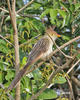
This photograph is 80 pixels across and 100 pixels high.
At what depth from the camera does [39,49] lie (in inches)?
139

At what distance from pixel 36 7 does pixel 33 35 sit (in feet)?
1.30

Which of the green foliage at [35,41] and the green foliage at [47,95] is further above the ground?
the green foliage at [35,41]

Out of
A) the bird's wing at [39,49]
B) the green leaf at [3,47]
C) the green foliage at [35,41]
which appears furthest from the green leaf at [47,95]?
the green leaf at [3,47]

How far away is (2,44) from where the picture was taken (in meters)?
3.13

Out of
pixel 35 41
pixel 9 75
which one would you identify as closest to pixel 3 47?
pixel 9 75

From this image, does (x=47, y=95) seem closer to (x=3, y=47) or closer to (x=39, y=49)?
(x=39, y=49)

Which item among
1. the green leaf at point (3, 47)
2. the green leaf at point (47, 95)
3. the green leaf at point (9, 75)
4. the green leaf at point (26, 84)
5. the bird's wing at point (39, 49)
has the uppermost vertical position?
the green leaf at point (3, 47)

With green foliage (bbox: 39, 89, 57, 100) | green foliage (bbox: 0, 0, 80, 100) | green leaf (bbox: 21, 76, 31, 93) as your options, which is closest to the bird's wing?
green foliage (bbox: 0, 0, 80, 100)

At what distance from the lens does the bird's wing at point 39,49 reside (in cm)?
325

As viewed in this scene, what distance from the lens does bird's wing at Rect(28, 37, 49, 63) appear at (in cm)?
325

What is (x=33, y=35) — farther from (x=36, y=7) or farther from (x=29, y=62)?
(x=29, y=62)

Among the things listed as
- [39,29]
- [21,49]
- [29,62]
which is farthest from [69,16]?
[29,62]

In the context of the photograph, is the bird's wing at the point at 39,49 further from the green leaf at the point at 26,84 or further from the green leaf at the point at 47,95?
the green leaf at the point at 47,95

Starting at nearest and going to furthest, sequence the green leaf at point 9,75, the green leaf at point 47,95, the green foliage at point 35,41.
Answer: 1. the green leaf at point 9,75
2. the green foliage at point 35,41
3. the green leaf at point 47,95
